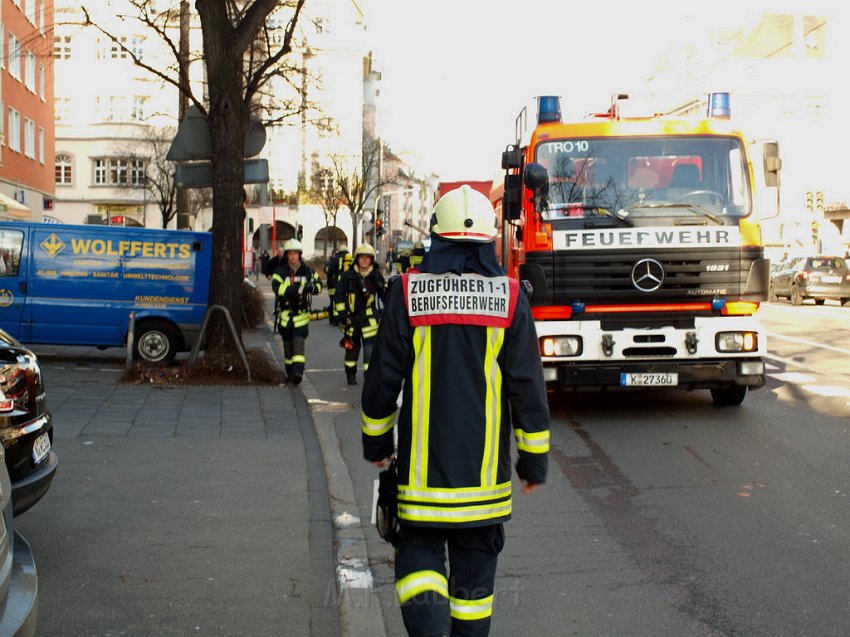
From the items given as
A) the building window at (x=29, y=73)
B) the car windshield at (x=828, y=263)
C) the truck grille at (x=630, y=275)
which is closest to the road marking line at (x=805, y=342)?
the truck grille at (x=630, y=275)

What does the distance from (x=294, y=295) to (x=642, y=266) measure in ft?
16.3

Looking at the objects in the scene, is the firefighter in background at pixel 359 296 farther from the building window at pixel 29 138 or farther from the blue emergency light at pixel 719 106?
the building window at pixel 29 138

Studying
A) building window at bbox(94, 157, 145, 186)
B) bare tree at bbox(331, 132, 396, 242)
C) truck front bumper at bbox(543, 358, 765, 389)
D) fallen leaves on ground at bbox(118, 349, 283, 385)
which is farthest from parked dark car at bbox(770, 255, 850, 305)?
building window at bbox(94, 157, 145, 186)

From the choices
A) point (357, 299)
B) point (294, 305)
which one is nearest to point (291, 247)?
point (294, 305)

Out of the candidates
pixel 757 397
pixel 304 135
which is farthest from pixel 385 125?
pixel 757 397

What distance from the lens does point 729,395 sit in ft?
38.3

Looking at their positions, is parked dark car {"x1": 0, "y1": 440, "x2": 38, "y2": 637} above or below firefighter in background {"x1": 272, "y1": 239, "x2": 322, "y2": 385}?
below

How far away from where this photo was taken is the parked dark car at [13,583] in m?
3.34

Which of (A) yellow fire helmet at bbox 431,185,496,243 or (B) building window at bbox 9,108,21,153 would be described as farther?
(B) building window at bbox 9,108,21,153

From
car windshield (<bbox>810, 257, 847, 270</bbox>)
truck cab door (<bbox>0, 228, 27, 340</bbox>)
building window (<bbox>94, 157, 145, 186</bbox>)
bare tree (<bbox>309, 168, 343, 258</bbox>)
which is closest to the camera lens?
truck cab door (<bbox>0, 228, 27, 340</bbox>)

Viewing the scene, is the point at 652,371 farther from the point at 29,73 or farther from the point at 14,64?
the point at 29,73

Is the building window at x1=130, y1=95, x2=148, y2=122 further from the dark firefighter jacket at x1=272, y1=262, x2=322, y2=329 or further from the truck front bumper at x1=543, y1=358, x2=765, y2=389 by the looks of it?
the truck front bumper at x1=543, y1=358, x2=765, y2=389

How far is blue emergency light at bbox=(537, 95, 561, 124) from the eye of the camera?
1090cm

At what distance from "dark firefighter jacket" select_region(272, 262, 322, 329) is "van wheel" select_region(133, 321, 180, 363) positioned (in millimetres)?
2878
